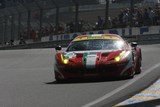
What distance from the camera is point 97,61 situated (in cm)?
1189

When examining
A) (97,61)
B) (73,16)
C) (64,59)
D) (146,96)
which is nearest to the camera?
(146,96)

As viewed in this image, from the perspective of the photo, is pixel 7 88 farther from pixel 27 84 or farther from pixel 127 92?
pixel 127 92

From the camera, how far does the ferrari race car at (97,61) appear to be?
39.0 ft

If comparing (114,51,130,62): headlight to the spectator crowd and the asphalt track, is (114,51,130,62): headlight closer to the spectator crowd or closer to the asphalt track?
the asphalt track

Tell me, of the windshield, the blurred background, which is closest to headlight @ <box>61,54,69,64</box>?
the windshield

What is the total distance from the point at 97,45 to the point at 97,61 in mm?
1260

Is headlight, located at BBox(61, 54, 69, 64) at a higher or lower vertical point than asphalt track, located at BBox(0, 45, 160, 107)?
higher

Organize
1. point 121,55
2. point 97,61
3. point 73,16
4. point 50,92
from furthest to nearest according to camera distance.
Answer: point 73,16
point 121,55
point 97,61
point 50,92

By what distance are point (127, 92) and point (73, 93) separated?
3.75 ft

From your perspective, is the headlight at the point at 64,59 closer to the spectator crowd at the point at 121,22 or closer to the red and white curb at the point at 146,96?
the red and white curb at the point at 146,96

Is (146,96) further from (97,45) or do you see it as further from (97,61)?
(97,45)

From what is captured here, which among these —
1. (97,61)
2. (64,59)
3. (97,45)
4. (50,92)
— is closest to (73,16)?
(97,45)

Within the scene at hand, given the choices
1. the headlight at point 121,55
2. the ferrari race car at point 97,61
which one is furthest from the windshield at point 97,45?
the headlight at point 121,55

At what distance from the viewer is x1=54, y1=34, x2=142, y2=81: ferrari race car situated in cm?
1188
